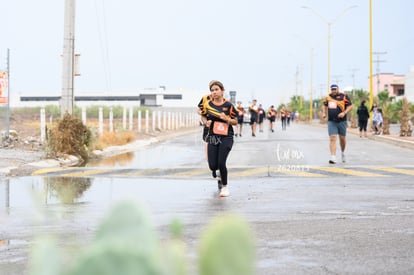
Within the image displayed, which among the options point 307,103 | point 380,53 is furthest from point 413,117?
point 307,103

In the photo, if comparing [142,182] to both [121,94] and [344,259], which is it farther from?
[121,94]

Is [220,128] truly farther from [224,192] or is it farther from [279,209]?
[279,209]

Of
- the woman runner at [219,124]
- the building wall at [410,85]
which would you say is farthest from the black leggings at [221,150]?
the building wall at [410,85]

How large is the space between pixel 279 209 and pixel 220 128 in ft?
6.54

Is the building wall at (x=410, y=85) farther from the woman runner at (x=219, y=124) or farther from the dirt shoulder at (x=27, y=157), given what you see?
the woman runner at (x=219, y=124)

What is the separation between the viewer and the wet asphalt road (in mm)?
6625

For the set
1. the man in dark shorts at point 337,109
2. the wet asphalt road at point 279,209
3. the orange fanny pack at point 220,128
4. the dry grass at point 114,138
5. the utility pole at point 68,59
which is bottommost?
the wet asphalt road at point 279,209

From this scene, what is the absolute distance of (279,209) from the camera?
10.5 metres

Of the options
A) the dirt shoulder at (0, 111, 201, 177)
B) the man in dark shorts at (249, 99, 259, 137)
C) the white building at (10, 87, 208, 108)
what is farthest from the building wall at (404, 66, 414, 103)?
the dirt shoulder at (0, 111, 201, 177)

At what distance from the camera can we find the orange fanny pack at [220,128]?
39.5ft

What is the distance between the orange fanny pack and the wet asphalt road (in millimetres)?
951

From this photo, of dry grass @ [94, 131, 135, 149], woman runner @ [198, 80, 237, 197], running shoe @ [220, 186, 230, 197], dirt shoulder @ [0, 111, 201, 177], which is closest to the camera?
woman runner @ [198, 80, 237, 197]

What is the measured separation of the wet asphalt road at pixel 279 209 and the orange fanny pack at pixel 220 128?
95 cm

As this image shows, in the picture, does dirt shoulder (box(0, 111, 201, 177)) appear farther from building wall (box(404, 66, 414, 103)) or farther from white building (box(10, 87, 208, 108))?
white building (box(10, 87, 208, 108))
